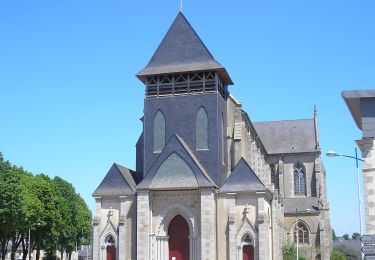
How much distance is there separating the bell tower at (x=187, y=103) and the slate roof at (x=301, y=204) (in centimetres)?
2792

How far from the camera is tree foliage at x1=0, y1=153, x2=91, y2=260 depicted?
4391cm

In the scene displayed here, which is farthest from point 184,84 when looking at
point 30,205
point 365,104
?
point 365,104

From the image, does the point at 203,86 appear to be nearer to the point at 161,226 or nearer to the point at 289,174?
the point at 161,226

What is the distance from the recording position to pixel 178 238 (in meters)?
40.8

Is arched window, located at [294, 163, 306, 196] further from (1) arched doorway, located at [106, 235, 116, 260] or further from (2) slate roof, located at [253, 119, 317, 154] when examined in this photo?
(1) arched doorway, located at [106, 235, 116, 260]

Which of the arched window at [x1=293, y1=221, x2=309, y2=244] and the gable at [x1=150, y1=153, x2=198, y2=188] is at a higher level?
the gable at [x1=150, y1=153, x2=198, y2=188]

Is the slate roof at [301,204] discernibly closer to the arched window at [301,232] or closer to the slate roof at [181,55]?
the arched window at [301,232]

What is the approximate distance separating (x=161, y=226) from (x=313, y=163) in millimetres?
37093

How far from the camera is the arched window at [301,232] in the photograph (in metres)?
65.9

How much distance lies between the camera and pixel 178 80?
141 ft

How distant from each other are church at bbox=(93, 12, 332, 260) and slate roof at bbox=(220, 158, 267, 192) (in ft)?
0.23

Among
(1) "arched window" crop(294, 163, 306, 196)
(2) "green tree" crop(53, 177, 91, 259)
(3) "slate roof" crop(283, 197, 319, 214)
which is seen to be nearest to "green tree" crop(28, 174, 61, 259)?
(2) "green tree" crop(53, 177, 91, 259)

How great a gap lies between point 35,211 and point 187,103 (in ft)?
64.8

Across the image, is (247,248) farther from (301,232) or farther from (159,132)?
(301,232)
